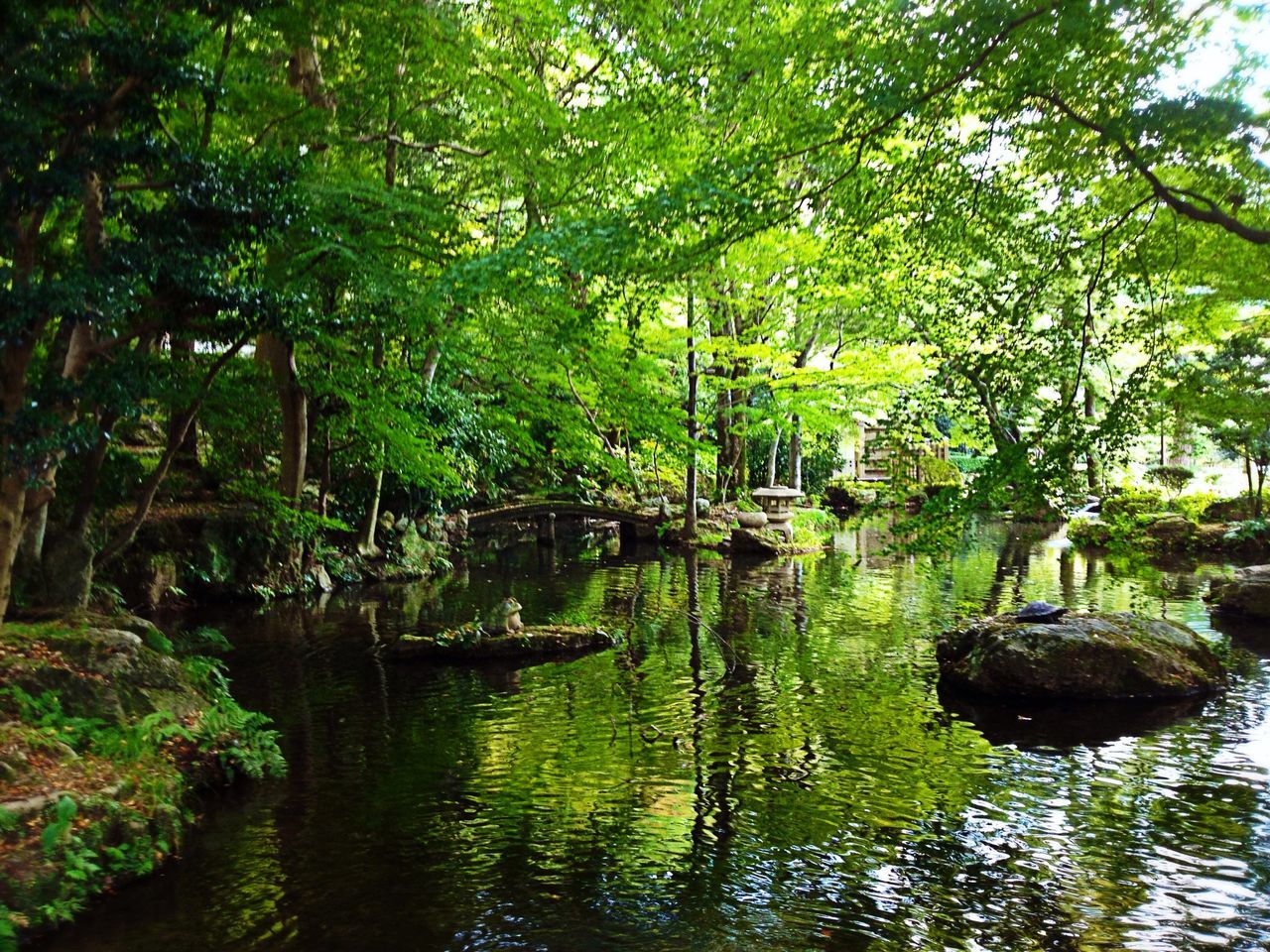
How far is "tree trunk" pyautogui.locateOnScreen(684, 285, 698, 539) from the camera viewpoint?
19.3 m

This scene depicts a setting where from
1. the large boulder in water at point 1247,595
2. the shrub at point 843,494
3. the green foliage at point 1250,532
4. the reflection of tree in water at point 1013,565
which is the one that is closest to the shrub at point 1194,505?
the green foliage at point 1250,532

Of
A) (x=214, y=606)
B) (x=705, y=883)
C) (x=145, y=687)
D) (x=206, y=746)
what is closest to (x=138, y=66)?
(x=145, y=687)

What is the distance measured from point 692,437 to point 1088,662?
10943 millimetres

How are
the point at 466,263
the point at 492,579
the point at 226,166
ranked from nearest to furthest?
the point at 226,166 → the point at 466,263 → the point at 492,579

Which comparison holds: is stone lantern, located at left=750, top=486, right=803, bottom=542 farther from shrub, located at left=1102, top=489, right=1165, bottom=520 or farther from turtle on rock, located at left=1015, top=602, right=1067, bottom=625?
turtle on rock, located at left=1015, top=602, right=1067, bottom=625

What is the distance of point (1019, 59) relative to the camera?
6.11 metres

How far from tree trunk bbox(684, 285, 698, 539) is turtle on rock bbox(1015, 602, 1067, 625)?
8.72 meters

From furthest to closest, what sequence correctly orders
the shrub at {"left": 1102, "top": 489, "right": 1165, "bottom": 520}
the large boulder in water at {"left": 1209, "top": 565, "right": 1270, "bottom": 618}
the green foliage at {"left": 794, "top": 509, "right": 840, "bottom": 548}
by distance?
1. the green foliage at {"left": 794, "top": 509, "right": 840, "bottom": 548}
2. the shrub at {"left": 1102, "top": 489, "right": 1165, "bottom": 520}
3. the large boulder in water at {"left": 1209, "top": 565, "right": 1270, "bottom": 618}

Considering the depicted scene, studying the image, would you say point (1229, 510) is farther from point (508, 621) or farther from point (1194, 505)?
point (508, 621)

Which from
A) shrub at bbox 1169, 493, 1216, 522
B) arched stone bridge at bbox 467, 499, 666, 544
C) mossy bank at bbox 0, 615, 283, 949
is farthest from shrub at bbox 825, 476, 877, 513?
mossy bank at bbox 0, 615, 283, 949

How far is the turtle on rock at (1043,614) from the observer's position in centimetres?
1023

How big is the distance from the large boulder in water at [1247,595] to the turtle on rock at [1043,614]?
211 inches

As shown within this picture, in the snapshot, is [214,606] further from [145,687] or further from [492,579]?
[145,687]

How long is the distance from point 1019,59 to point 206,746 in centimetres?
790
